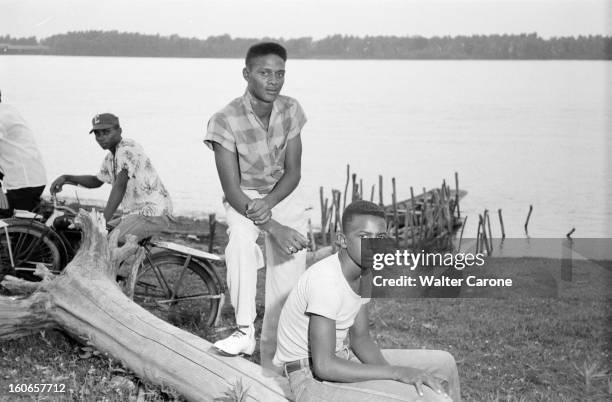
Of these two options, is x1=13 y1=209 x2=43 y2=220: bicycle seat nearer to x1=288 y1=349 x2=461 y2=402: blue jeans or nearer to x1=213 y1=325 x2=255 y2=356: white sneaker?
x1=213 y1=325 x2=255 y2=356: white sneaker

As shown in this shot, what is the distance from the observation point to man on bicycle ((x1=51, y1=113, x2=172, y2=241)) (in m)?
5.60

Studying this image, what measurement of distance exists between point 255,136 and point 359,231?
1.06m

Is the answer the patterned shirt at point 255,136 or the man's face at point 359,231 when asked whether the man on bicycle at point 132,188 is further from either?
the man's face at point 359,231

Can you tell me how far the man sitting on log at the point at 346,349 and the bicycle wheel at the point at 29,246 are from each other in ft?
9.47

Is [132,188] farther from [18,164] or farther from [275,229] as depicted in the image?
[275,229]

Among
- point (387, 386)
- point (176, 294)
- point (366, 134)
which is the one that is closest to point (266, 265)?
point (387, 386)

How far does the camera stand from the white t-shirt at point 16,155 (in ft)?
20.1

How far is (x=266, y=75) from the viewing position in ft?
13.4

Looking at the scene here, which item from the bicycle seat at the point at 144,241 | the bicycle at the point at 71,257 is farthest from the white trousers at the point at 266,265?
the bicycle seat at the point at 144,241

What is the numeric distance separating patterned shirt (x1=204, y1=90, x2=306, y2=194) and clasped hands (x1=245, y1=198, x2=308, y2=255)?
231 millimetres

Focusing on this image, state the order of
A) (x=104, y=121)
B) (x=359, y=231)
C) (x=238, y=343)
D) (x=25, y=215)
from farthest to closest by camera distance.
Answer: (x=25, y=215)
(x=104, y=121)
(x=238, y=343)
(x=359, y=231)

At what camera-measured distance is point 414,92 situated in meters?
30.8

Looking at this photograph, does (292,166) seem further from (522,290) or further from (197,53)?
(197,53)

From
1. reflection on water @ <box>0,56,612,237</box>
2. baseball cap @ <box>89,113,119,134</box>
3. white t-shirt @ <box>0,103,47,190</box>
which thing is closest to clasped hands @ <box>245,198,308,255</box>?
baseball cap @ <box>89,113,119,134</box>
